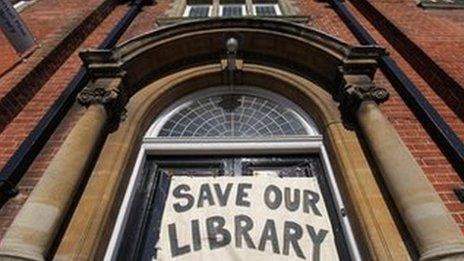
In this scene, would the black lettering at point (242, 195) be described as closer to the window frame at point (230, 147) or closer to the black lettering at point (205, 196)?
the black lettering at point (205, 196)

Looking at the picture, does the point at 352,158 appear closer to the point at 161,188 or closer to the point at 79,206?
the point at 161,188

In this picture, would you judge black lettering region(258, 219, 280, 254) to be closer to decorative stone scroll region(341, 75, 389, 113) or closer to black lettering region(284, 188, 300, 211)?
black lettering region(284, 188, 300, 211)

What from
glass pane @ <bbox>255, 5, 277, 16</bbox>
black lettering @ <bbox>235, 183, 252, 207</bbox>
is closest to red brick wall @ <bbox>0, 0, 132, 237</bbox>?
black lettering @ <bbox>235, 183, 252, 207</bbox>

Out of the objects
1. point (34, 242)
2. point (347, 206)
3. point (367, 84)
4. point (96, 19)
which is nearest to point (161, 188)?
point (34, 242)

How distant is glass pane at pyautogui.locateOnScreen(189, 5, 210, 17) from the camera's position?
32.1ft

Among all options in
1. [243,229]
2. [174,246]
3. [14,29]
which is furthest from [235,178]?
[14,29]

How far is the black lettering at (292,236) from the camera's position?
14.9 ft

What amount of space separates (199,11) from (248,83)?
3.76 meters

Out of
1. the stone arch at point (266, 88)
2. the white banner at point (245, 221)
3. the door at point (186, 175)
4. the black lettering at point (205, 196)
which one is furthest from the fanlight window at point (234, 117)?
the black lettering at point (205, 196)

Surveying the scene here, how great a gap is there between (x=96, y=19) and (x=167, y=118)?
9.88ft

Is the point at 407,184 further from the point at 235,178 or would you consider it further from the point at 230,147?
the point at 230,147

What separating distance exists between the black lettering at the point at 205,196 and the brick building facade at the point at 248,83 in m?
0.95

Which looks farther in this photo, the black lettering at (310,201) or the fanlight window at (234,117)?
the fanlight window at (234,117)

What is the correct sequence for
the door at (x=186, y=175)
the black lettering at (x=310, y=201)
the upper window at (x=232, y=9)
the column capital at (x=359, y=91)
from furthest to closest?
the upper window at (x=232, y=9)
the column capital at (x=359, y=91)
the black lettering at (x=310, y=201)
the door at (x=186, y=175)
